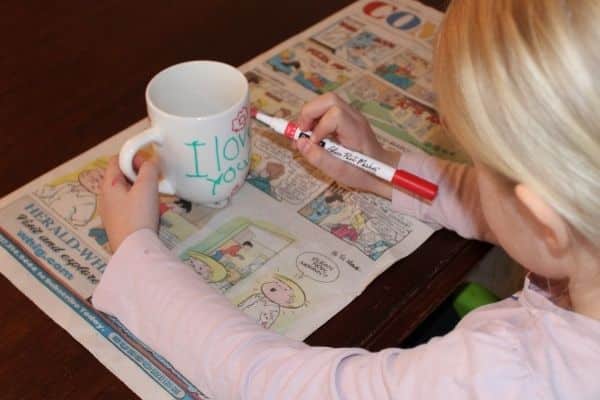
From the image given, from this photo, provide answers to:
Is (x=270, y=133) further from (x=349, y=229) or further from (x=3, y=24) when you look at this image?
(x=3, y=24)

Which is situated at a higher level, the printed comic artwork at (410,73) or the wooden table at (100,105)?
the printed comic artwork at (410,73)

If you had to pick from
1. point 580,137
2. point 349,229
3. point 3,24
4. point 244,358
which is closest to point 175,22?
point 3,24

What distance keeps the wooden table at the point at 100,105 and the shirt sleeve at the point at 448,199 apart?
14 millimetres

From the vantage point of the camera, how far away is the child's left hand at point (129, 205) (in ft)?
2.12

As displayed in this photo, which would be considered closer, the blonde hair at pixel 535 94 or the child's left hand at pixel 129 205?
the blonde hair at pixel 535 94

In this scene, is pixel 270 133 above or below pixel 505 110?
below

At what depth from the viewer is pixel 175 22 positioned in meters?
0.93

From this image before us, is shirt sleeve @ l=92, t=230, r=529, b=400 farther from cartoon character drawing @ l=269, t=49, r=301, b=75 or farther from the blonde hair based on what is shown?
cartoon character drawing @ l=269, t=49, r=301, b=75

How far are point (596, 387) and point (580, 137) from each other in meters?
0.16

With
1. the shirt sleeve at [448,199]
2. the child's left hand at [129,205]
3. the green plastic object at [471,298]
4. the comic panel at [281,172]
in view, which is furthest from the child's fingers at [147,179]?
the green plastic object at [471,298]

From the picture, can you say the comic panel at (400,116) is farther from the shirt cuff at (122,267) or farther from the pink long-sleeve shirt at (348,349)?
the shirt cuff at (122,267)

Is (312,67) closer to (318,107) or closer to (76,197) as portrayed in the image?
(318,107)

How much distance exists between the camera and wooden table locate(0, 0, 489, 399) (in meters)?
0.58

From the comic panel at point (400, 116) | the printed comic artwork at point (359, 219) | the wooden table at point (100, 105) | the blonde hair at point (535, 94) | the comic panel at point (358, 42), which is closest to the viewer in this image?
the blonde hair at point (535, 94)
